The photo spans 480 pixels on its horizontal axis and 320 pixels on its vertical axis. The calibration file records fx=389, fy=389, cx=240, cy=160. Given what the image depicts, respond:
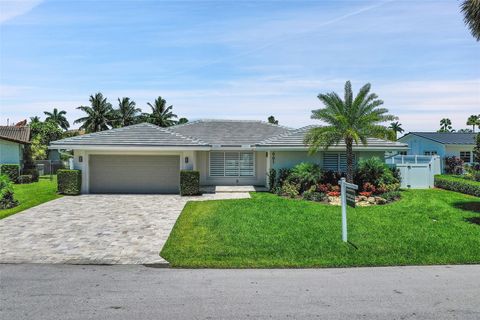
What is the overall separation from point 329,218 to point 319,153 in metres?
8.95

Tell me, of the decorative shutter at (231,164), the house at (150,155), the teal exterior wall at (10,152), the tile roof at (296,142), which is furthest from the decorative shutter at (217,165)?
the teal exterior wall at (10,152)

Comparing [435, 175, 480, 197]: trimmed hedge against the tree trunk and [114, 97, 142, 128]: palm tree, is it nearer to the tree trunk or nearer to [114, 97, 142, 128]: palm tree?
the tree trunk

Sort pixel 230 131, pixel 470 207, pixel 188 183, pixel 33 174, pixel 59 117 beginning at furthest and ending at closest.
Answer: pixel 59 117
pixel 33 174
pixel 230 131
pixel 188 183
pixel 470 207

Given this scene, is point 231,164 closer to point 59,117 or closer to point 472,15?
point 472,15

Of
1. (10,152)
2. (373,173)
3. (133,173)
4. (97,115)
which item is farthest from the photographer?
(97,115)

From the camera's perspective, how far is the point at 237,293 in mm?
6527

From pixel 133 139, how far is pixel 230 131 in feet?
26.5

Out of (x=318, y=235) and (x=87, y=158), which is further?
(x=87, y=158)

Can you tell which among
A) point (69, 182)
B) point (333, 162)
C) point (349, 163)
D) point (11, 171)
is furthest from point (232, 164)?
point (11, 171)

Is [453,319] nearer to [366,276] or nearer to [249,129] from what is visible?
[366,276]

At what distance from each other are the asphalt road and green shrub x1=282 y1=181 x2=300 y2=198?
37.0ft

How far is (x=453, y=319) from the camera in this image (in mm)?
5473

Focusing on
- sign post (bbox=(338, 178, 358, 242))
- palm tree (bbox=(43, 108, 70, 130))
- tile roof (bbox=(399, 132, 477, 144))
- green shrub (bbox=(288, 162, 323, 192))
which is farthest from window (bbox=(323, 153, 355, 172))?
palm tree (bbox=(43, 108, 70, 130))

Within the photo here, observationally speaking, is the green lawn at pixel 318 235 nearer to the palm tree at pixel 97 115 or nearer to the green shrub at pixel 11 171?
the green shrub at pixel 11 171
